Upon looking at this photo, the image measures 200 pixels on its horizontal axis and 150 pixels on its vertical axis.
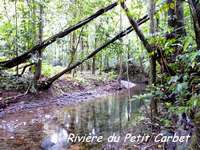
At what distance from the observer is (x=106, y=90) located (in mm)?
21469

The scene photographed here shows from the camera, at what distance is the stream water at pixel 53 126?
7.15 metres

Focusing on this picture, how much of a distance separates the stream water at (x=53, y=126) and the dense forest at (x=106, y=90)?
0.03 m

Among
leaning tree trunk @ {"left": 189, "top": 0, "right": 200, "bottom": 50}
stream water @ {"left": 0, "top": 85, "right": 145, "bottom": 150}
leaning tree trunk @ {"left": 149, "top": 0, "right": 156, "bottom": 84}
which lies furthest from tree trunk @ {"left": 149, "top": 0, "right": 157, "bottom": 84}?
leaning tree trunk @ {"left": 189, "top": 0, "right": 200, "bottom": 50}

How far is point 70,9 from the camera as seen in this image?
65.9 ft

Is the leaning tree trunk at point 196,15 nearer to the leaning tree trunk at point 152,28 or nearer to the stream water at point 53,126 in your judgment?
the leaning tree trunk at point 152,28

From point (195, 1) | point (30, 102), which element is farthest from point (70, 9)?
point (195, 1)

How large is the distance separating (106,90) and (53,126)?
12.3m

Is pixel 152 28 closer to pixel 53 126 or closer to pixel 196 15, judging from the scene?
pixel 196 15

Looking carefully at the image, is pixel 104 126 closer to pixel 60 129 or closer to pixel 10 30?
pixel 60 129

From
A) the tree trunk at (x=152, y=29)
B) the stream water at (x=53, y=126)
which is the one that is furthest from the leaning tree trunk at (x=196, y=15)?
the stream water at (x=53, y=126)

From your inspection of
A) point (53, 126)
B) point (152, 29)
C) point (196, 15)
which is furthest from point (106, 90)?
point (196, 15)

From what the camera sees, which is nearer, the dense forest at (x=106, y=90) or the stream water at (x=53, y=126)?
the dense forest at (x=106, y=90)

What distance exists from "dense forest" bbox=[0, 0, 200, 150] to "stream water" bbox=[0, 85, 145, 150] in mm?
26

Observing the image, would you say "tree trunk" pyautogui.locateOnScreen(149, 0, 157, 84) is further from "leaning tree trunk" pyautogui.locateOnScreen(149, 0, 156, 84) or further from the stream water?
the stream water
